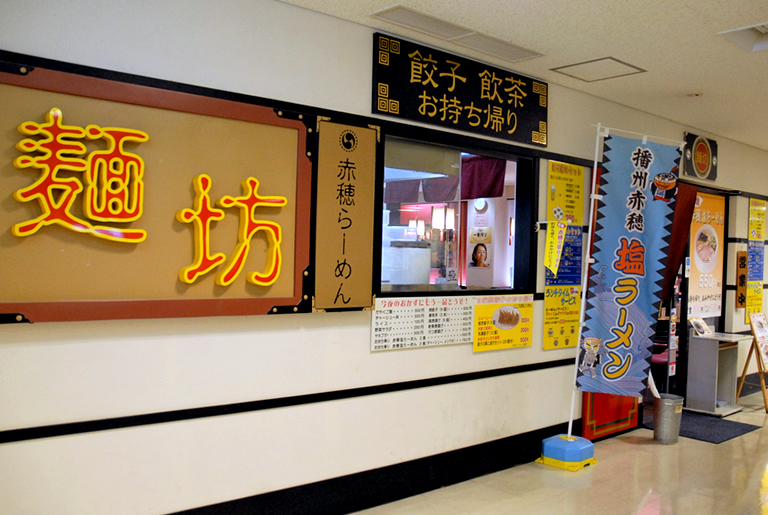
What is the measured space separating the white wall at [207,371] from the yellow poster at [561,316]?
95 centimetres

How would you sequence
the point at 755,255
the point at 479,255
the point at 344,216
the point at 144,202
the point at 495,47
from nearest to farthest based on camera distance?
the point at 144,202 < the point at 344,216 < the point at 495,47 < the point at 755,255 < the point at 479,255

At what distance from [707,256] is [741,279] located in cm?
77

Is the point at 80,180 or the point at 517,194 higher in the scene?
the point at 517,194

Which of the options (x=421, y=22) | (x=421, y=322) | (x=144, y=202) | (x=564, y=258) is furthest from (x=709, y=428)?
(x=144, y=202)

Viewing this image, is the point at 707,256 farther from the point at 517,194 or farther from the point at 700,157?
the point at 517,194

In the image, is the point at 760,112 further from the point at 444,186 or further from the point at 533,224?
the point at 444,186

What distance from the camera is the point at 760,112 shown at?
18.1ft

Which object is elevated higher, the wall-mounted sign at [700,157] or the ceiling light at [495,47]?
the ceiling light at [495,47]

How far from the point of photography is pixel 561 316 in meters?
4.84

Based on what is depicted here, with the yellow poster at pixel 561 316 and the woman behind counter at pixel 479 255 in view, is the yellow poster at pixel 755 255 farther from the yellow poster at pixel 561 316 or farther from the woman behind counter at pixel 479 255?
the woman behind counter at pixel 479 255

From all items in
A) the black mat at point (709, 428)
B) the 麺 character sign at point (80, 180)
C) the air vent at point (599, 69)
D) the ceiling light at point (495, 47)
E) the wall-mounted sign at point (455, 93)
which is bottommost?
the black mat at point (709, 428)

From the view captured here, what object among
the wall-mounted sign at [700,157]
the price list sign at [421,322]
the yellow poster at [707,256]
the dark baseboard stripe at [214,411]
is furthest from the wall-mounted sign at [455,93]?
the yellow poster at [707,256]

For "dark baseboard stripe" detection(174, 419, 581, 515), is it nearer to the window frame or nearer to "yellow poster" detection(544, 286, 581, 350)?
"yellow poster" detection(544, 286, 581, 350)

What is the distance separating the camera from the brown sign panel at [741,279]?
277 inches
